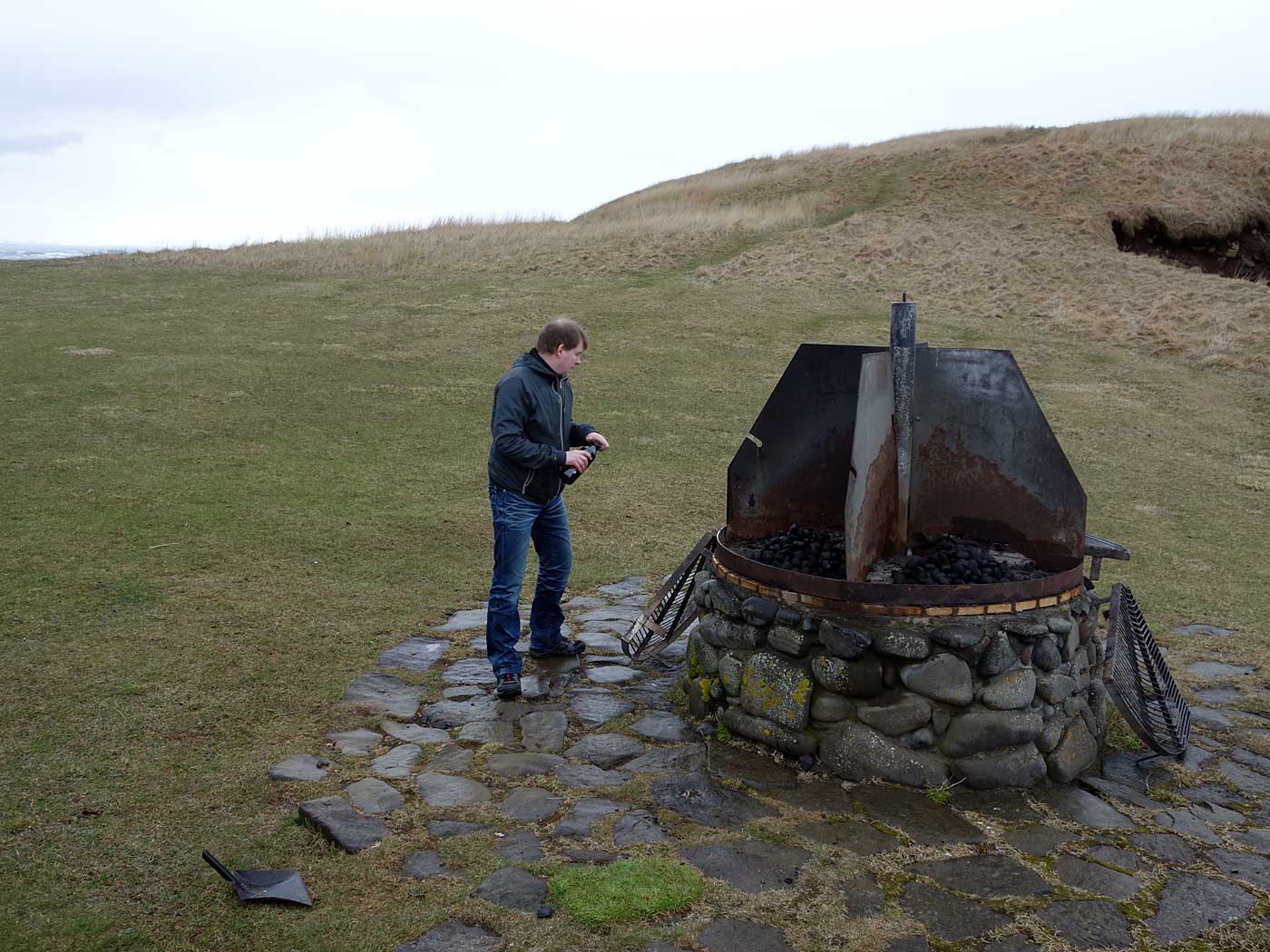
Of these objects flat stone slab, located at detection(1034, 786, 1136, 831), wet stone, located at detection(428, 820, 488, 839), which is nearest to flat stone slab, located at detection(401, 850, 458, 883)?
wet stone, located at detection(428, 820, 488, 839)

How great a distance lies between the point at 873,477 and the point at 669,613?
1.96 metres

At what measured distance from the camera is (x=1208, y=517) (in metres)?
10.7

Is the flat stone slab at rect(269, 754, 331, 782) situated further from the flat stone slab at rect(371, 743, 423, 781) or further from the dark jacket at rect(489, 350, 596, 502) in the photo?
the dark jacket at rect(489, 350, 596, 502)

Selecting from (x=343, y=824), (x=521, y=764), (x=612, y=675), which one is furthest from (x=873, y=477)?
(x=343, y=824)

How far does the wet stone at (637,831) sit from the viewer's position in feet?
13.3

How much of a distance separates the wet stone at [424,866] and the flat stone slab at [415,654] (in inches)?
83.6

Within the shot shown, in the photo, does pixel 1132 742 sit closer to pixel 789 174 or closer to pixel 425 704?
pixel 425 704

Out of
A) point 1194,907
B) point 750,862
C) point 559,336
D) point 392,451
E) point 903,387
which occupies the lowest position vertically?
point 1194,907

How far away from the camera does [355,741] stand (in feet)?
16.1

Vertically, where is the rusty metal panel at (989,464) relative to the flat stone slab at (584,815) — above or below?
above

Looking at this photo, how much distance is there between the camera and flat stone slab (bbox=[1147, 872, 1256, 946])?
360cm

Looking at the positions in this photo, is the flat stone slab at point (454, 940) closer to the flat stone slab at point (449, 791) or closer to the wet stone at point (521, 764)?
the flat stone slab at point (449, 791)

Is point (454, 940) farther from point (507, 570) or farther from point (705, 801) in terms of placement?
point (507, 570)

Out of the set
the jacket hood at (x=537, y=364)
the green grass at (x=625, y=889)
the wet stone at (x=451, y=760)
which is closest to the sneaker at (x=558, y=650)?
the wet stone at (x=451, y=760)
